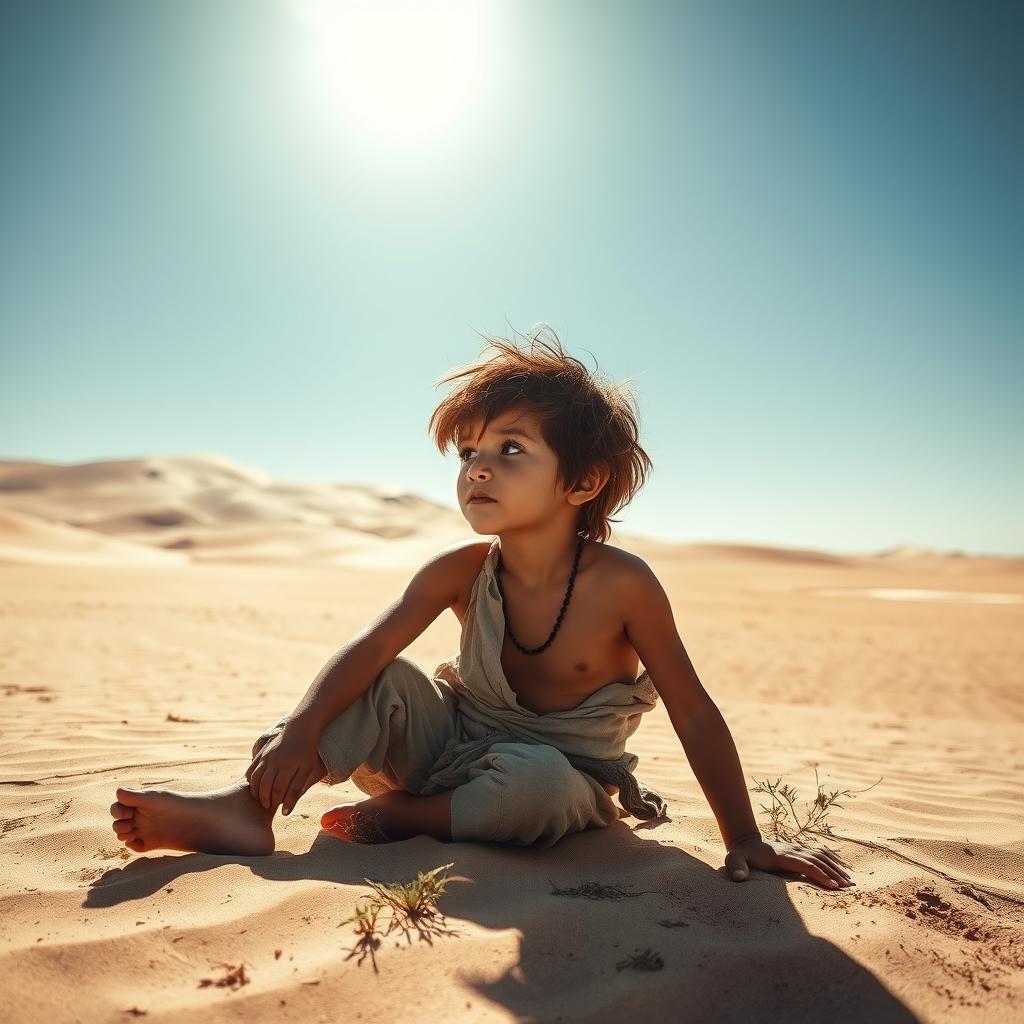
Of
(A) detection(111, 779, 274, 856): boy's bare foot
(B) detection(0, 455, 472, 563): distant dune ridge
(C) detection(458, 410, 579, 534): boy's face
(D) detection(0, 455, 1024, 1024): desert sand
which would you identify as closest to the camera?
(D) detection(0, 455, 1024, 1024): desert sand

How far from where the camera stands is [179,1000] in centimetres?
131

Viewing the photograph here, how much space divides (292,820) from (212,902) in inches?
28.4

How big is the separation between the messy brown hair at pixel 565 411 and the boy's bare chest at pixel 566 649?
34 centimetres

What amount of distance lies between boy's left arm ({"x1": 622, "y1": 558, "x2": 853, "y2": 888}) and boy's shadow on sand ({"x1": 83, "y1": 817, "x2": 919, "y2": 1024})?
0.17 feet

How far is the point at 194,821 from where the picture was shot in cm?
200

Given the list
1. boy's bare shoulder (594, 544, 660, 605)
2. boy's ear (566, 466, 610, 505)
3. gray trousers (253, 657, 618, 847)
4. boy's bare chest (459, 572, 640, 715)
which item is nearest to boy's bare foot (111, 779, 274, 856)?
gray trousers (253, 657, 618, 847)

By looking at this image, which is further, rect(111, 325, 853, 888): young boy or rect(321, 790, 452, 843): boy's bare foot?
rect(321, 790, 452, 843): boy's bare foot

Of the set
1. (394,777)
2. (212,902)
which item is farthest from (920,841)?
(212,902)

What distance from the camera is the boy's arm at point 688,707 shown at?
210 centimetres

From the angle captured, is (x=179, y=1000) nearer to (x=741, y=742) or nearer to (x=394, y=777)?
(x=394, y=777)

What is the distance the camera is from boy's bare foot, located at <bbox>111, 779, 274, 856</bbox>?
6.35 ft

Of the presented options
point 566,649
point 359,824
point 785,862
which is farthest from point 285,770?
point 785,862

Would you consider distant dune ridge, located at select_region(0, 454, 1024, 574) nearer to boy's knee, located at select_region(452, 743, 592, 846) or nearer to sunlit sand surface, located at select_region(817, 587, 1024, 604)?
sunlit sand surface, located at select_region(817, 587, 1024, 604)

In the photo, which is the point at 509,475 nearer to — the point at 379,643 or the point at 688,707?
the point at 379,643
